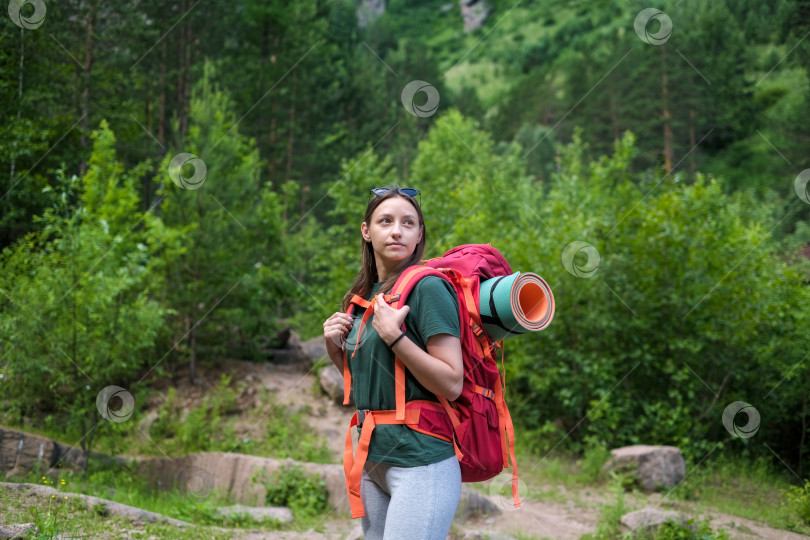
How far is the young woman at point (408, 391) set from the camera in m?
1.80

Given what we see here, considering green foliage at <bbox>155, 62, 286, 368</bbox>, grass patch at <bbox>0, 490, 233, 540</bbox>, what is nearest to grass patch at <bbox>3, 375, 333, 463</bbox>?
green foliage at <bbox>155, 62, 286, 368</bbox>

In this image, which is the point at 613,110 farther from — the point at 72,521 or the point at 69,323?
the point at 72,521

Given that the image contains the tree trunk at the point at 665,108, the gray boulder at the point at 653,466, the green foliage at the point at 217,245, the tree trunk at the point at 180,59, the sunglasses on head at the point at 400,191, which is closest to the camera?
the sunglasses on head at the point at 400,191

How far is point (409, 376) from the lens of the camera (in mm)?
1896

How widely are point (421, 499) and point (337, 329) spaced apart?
62 centimetres

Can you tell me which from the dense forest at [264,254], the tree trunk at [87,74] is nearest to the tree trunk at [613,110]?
the dense forest at [264,254]

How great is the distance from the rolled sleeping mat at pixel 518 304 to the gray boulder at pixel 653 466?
7172 millimetres

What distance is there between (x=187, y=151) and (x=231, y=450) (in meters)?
5.77

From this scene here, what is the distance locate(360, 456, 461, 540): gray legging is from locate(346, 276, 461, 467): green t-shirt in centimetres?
3

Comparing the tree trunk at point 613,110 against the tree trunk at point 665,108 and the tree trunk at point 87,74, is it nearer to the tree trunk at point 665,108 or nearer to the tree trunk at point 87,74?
the tree trunk at point 665,108

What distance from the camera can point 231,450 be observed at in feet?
31.7

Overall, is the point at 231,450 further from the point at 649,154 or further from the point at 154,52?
the point at 649,154

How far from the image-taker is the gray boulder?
802cm

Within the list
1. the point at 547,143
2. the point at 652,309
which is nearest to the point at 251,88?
the point at 652,309
